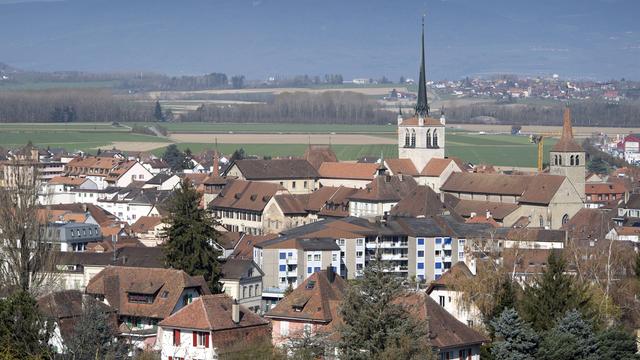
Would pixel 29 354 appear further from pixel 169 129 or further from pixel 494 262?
pixel 169 129

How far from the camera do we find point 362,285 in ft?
121

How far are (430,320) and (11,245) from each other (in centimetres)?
1260

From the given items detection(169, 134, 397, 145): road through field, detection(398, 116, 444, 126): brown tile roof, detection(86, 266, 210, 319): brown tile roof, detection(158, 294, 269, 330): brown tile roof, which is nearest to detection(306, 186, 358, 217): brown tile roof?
detection(398, 116, 444, 126): brown tile roof

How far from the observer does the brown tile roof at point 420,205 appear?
78.9 meters

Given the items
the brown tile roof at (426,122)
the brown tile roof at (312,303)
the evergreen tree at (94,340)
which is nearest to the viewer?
the evergreen tree at (94,340)

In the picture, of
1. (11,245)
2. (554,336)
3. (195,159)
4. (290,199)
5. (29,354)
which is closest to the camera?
(29,354)

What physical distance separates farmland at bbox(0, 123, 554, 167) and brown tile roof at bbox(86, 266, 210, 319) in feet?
302

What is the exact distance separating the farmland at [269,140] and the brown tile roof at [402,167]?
39336 millimetres

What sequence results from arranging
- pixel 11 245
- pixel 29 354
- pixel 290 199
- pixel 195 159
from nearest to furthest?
pixel 29 354, pixel 11 245, pixel 290 199, pixel 195 159

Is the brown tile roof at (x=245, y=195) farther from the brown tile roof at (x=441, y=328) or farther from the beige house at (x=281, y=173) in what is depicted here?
the brown tile roof at (x=441, y=328)

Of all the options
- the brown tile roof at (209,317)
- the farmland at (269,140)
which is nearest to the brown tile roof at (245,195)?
the brown tile roof at (209,317)

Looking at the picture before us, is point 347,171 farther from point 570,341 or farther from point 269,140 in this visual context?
point 269,140

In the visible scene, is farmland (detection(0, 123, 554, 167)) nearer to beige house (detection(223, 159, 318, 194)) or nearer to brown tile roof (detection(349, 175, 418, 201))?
beige house (detection(223, 159, 318, 194))

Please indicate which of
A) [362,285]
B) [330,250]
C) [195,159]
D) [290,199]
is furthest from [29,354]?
[195,159]
